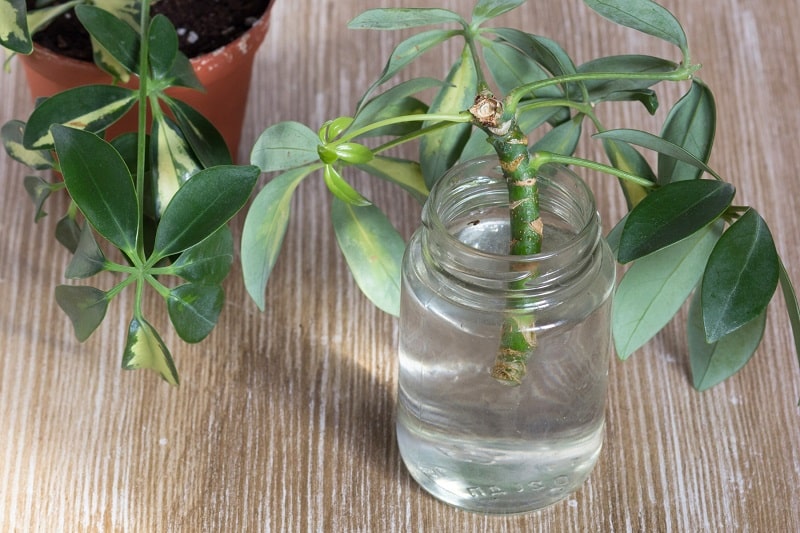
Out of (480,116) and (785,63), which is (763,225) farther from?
(785,63)

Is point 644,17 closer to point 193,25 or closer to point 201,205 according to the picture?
point 201,205

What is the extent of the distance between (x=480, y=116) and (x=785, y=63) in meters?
0.55

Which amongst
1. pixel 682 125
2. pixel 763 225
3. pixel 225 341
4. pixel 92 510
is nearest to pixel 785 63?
pixel 682 125

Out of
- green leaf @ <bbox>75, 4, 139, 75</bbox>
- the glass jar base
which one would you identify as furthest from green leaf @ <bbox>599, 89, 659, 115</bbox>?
green leaf @ <bbox>75, 4, 139, 75</bbox>

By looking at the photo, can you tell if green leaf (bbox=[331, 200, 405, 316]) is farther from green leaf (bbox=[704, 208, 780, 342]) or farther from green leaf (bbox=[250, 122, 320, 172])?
green leaf (bbox=[704, 208, 780, 342])

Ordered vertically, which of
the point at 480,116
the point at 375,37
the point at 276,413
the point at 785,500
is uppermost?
the point at 480,116

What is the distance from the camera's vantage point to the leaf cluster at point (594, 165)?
598 mm

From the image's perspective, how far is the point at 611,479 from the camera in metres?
0.77

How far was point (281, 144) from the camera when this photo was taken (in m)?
0.66

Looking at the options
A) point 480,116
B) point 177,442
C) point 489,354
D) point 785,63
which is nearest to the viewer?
point 480,116

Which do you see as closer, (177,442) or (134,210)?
(134,210)

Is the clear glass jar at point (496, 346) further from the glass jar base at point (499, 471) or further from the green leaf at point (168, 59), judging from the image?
the green leaf at point (168, 59)

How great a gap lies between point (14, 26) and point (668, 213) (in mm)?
415

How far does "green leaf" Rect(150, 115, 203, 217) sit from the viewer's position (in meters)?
0.75
